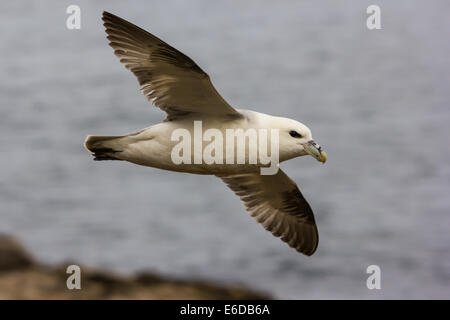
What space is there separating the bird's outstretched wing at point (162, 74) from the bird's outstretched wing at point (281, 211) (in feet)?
5.05

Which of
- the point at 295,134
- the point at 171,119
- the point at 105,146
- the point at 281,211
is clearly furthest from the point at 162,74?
the point at 281,211

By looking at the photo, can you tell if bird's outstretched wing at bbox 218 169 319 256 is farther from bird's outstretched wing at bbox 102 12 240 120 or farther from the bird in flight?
bird's outstretched wing at bbox 102 12 240 120

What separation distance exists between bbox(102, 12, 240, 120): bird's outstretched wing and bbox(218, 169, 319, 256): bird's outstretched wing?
154cm

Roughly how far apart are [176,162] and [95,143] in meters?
0.64

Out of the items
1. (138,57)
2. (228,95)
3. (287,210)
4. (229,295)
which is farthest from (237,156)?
(228,95)

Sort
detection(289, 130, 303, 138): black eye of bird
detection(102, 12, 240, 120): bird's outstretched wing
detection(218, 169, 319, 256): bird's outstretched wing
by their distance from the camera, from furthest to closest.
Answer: detection(218, 169, 319, 256): bird's outstretched wing, detection(289, 130, 303, 138): black eye of bird, detection(102, 12, 240, 120): bird's outstretched wing

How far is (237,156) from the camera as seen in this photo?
5.66 m

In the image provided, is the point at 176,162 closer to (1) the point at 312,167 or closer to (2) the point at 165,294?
(2) the point at 165,294

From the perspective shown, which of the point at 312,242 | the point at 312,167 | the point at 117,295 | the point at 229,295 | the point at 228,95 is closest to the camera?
the point at 312,242

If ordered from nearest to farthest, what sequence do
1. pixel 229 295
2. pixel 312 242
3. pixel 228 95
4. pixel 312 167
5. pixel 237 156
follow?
pixel 237 156 < pixel 312 242 < pixel 229 295 < pixel 312 167 < pixel 228 95

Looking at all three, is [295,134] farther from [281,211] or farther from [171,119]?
[281,211]

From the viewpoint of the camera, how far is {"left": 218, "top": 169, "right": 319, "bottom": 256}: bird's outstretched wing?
7137mm

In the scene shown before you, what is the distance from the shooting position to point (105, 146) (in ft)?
18.8

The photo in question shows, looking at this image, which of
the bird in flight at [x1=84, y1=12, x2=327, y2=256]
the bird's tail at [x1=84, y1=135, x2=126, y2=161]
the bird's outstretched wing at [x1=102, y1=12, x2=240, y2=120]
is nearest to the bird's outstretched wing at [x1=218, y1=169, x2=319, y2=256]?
the bird in flight at [x1=84, y1=12, x2=327, y2=256]
